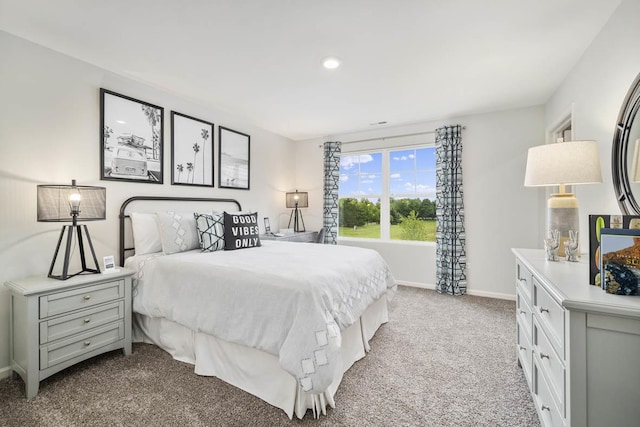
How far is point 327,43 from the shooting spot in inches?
89.5

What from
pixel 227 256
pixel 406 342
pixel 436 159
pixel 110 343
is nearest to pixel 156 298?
pixel 110 343

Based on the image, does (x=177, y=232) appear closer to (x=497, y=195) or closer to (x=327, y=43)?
(x=327, y=43)

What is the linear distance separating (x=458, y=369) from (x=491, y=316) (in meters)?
1.38

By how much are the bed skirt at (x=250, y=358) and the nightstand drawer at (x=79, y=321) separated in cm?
33

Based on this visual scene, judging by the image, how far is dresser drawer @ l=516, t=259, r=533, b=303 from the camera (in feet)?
5.75

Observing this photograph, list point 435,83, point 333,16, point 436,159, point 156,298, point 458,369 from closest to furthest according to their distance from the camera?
point 333,16, point 458,369, point 156,298, point 435,83, point 436,159

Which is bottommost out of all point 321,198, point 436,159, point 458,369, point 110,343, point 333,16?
point 458,369

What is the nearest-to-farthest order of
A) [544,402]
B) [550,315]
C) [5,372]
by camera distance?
[550,315] < [544,402] < [5,372]

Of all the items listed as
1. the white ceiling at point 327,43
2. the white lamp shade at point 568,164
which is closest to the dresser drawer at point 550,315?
the white lamp shade at point 568,164

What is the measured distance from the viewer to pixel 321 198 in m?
5.18

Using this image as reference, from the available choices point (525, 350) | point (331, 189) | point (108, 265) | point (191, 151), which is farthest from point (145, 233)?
point (525, 350)

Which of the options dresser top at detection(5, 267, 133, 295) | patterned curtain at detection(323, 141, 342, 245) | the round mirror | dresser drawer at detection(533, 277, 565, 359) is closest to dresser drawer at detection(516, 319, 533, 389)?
dresser drawer at detection(533, 277, 565, 359)

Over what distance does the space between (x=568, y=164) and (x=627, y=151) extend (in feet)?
0.89

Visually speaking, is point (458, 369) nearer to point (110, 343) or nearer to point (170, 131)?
point (110, 343)
